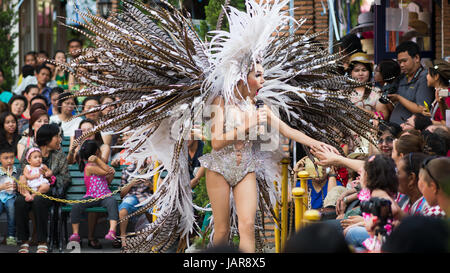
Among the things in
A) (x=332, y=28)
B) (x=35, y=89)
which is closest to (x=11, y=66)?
(x=35, y=89)

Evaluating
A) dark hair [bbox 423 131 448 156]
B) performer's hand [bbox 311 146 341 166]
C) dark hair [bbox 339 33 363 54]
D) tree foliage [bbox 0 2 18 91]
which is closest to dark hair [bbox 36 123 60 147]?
dark hair [bbox 339 33 363 54]

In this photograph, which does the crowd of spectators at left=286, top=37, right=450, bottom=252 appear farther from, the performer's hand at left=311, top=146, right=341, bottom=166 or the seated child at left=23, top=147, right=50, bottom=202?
the seated child at left=23, top=147, right=50, bottom=202

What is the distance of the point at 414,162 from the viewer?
482cm

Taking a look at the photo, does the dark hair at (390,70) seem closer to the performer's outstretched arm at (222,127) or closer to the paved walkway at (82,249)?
the performer's outstretched arm at (222,127)

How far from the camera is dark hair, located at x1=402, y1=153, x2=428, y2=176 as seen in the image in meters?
4.80

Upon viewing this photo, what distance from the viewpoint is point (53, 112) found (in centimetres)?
1016

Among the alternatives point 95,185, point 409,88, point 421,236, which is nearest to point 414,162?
point 421,236

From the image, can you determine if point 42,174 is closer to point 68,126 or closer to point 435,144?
point 68,126

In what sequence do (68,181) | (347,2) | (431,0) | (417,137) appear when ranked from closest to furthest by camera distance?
(417,137), (68,181), (347,2), (431,0)

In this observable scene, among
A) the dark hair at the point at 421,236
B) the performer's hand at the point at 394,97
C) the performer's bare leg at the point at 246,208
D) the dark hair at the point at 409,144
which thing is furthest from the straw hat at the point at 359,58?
the dark hair at the point at 421,236

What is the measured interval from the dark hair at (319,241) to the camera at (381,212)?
1.70 metres

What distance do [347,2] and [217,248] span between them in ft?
34.0

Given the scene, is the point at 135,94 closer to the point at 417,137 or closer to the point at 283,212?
the point at 283,212

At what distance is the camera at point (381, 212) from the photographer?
398 cm
